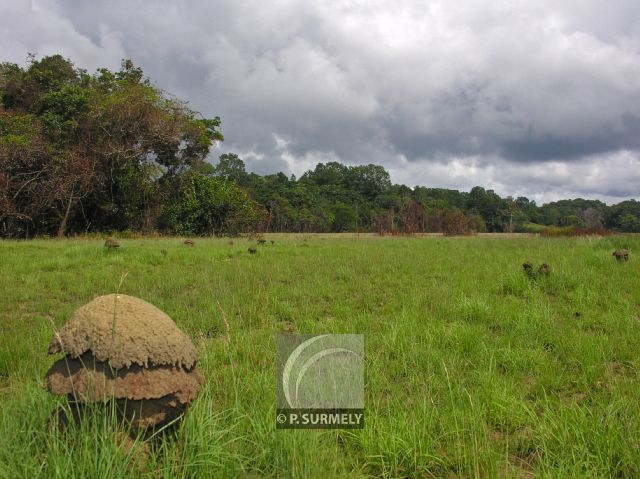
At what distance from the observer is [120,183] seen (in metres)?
26.1

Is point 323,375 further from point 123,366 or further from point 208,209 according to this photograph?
point 208,209

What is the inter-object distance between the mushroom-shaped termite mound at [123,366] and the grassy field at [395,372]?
0.16 meters

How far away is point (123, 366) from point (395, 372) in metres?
2.30

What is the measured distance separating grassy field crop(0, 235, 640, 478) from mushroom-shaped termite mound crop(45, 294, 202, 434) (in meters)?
0.16

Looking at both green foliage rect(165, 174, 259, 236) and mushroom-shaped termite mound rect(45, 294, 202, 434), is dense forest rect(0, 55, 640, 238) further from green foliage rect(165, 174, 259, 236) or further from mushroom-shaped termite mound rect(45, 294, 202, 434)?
mushroom-shaped termite mound rect(45, 294, 202, 434)

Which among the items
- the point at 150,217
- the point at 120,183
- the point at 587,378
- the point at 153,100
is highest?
the point at 153,100

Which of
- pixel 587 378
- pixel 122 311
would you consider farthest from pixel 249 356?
pixel 587 378

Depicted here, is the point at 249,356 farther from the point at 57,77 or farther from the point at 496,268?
the point at 57,77

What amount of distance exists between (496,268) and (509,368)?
198 inches

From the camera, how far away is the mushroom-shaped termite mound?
6.48ft

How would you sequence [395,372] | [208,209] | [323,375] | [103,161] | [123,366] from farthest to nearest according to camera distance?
[208,209] < [103,161] < [395,372] < [323,375] < [123,366]

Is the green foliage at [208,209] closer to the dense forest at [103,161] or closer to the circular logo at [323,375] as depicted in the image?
the dense forest at [103,161]

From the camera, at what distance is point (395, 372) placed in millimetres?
3521

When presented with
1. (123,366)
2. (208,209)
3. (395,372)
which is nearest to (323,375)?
(395,372)
